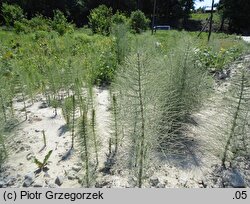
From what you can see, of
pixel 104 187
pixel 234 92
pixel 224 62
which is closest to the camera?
pixel 104 187

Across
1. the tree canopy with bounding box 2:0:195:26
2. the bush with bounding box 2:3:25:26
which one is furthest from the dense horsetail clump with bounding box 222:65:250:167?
the tree canopy with bounding box 2:0:195:26

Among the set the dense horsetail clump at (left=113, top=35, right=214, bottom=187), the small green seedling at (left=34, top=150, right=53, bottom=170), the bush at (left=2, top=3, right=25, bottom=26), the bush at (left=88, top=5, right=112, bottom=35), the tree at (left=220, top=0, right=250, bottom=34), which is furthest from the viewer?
the tree at (left=220, top=0, right=250, bottom=34)

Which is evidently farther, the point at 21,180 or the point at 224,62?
the point at 224,62

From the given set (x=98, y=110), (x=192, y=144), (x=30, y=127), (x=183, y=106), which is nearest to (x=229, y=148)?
(x=192, y=144)

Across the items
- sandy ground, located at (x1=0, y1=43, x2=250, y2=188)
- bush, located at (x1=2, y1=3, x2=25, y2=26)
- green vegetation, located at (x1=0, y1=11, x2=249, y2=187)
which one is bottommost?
sandy ground, located at (x1=0, y1=43, x2=250, y2=188)

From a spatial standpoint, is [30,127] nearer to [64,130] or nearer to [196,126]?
[64,130]

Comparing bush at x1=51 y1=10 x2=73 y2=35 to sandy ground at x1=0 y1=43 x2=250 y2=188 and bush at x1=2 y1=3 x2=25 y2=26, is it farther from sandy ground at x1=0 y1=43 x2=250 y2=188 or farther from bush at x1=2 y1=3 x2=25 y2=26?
sandy ground at x1=0 y1=43 x2=250 y2=188

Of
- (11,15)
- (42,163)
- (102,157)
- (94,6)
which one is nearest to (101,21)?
(11,15)

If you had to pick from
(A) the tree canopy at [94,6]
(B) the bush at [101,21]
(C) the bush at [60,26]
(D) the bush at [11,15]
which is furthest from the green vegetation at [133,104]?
(A) the tree canopy at [94,6]

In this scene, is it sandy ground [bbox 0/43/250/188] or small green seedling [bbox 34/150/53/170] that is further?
small green seedling [bbox 34/150/53/170]

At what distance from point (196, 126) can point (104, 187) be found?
1.51m

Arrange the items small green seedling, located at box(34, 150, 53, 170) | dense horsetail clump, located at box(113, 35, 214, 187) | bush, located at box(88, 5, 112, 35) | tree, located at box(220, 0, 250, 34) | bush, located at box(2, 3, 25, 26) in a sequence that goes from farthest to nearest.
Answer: tree, located at box(220, 0, 250, 34)
bush, located at box(2, 3, 25, 26)
bush, located at box(88, 5, 112, 35)
small green seedling, located at box(34, 150, 53, 170)
dense horsetail clump, located at box(113, 35, 214, 187)

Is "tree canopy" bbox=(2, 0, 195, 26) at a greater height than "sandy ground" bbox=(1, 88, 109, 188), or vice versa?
"tree canopy" bbox=(2, 0, 195, 26)

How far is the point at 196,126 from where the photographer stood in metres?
3.50
